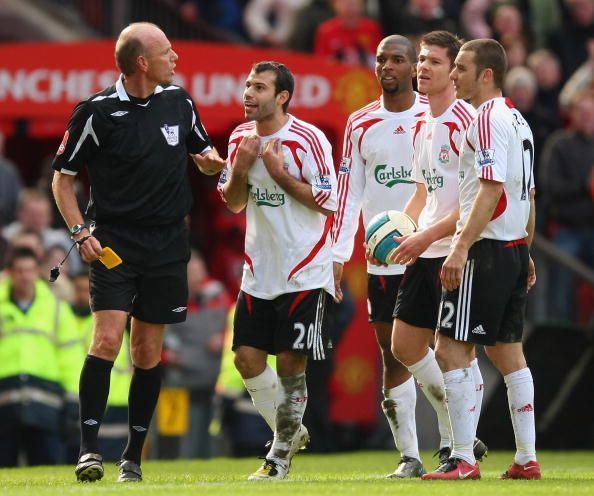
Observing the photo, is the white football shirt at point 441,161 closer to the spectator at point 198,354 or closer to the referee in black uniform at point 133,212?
the referee in black uniform at point 133,212

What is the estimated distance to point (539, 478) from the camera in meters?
10.1

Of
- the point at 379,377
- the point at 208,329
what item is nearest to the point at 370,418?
the point at 379,377

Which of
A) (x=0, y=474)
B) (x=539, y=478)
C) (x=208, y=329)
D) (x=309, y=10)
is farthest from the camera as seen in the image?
(x=309, y=10)

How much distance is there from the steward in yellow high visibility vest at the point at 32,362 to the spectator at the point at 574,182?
512 centimetres

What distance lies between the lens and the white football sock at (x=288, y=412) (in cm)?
1007

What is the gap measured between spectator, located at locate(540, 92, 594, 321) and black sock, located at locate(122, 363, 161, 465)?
7.52m

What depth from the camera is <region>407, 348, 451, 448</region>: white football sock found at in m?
10.5

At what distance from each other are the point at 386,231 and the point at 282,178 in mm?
668

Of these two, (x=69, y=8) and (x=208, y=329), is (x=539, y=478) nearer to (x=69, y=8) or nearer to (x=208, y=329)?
(x=208, y=329)

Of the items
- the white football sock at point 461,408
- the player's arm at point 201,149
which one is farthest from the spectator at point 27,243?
the white football sock at point 461,408

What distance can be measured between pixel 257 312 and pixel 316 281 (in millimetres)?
382

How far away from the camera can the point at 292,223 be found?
404 inches

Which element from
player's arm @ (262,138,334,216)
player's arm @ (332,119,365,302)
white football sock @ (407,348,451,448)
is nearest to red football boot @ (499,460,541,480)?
white football sock @ (407,348,451,448)

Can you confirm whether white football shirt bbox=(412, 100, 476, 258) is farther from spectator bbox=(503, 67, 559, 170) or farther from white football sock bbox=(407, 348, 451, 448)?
spectator bbox=(503, 67, 559, 170)
